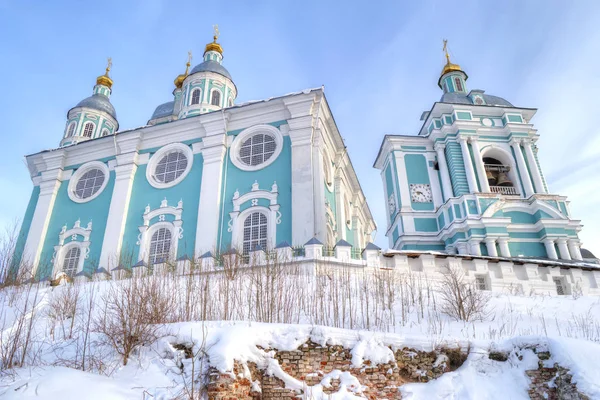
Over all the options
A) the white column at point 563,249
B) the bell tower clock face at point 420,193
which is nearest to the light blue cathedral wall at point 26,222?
the bell tower clock face at point 420,193

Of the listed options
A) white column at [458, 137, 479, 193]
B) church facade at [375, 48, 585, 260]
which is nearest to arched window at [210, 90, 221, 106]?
church facade at [375, 48, 585, 260]

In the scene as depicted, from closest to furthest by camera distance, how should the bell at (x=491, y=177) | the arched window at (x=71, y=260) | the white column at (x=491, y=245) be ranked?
the arched window at (x=71, y=260) < the white column at (x=491, y=245) < the bell at (x=491, y=177)

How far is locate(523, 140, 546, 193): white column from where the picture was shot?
74.7 ft

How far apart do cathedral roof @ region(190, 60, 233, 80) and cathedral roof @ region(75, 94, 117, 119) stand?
6.74 metres

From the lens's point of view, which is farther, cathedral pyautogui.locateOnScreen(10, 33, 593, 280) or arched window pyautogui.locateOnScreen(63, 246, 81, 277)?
arched window pyautogui.locateOnScreen(63, 246, 81, 277)

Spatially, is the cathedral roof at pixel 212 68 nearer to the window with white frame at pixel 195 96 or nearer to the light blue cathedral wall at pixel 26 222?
the window with white frame at pixel 195 96

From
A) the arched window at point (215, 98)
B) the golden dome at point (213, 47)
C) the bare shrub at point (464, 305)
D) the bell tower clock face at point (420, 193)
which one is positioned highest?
the golden dome at point (213, 47)

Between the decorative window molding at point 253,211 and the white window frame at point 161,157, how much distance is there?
10.2 ft

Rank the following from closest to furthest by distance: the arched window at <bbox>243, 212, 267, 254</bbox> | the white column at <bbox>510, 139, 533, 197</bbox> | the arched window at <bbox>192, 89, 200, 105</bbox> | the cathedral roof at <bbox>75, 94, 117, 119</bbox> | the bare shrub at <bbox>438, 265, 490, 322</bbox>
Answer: the bare shrub at <bbox>438, 265, 490, 322</bbox>, the arched window at <bbox>243, 212, 267, 254</bbox>, the white column at <bbox>510, 139, 533, 197</bbox>, the arched window at <bbox>192, 89, 200, 105</bbox>, the cathedral roof at <bbox>75, 94, 117, 119</bbox>

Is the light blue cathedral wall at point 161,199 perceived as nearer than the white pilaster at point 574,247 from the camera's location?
Yes

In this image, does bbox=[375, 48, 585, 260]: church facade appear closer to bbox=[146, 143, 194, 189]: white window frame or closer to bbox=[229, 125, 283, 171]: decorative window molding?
bbox=[229, 125, 283, 171]: decorative window molding

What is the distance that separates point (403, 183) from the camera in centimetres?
2416

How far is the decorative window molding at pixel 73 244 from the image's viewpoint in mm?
19688

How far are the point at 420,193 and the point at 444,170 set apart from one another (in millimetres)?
1776
